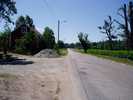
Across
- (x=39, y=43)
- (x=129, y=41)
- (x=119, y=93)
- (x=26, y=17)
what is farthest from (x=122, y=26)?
(x=26, y=17)

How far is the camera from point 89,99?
8406mm

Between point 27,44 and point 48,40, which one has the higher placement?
point 48,40

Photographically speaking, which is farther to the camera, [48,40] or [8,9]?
[48,40]

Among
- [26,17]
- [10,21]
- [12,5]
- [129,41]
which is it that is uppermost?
[26,17]

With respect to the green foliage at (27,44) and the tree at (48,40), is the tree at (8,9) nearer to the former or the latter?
the green foliage at (27,44)

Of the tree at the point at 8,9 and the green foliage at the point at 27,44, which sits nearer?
the tree at the point at 8,9

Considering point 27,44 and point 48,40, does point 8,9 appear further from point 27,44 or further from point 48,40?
point 48,40

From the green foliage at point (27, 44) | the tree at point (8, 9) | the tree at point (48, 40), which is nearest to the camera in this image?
the tree at point (8, 9)

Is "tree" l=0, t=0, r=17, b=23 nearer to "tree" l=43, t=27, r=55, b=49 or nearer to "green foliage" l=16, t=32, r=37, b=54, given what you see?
"green foliage" l=16, t=32, r=37, b=54

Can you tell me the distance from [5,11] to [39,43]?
27.1 metres

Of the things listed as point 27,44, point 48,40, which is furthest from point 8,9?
point 48,40

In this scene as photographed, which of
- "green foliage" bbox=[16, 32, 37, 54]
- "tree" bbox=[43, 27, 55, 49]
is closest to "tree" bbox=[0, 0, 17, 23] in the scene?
"green foliage" bbox=[16, 32, 37, 54]

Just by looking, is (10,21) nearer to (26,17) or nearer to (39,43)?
(39,43)

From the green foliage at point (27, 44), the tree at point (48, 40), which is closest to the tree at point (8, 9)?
the green foliage at point (27, 44)
